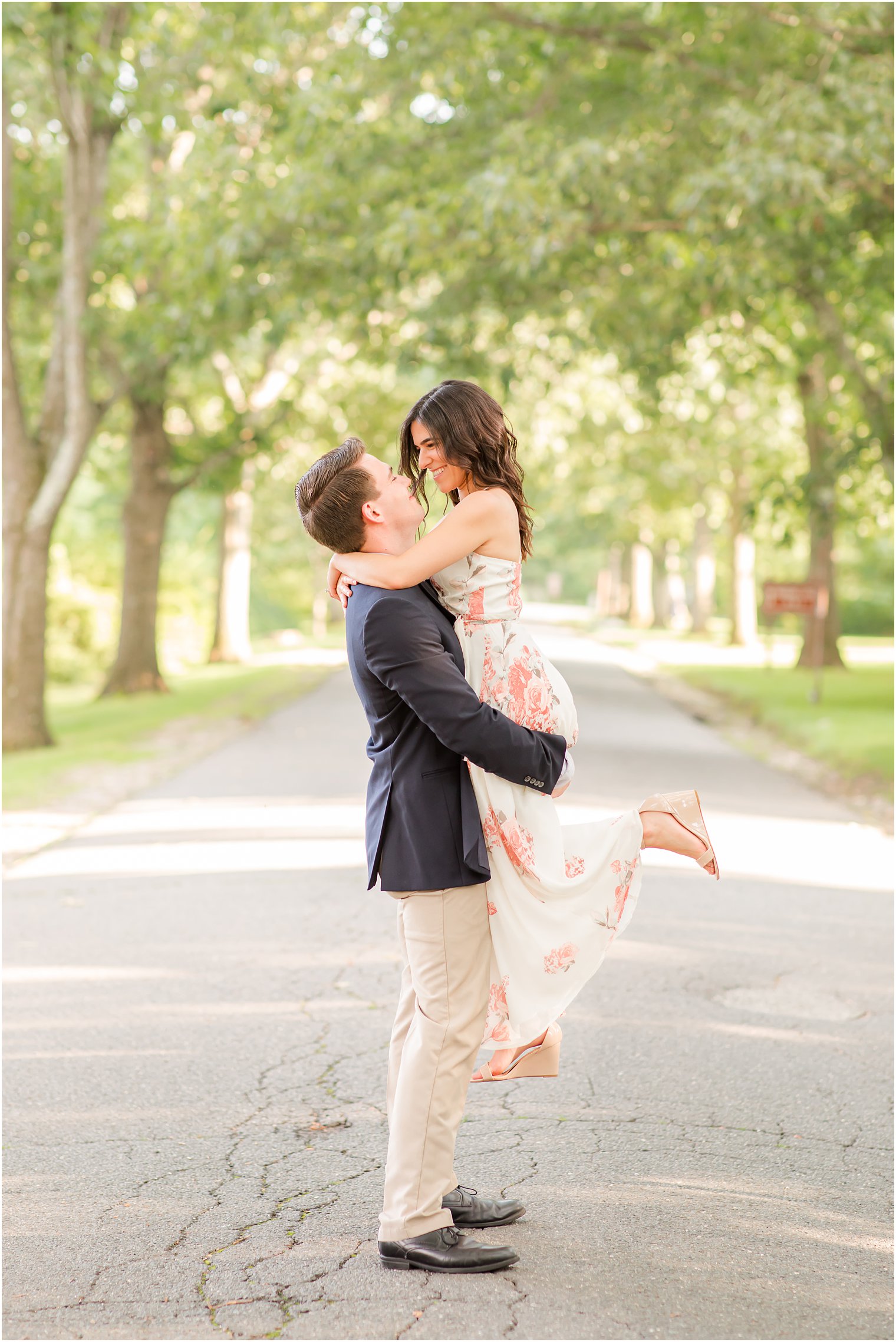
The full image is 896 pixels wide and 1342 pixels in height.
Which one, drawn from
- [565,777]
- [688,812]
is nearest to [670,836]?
[688,812]

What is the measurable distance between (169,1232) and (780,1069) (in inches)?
100

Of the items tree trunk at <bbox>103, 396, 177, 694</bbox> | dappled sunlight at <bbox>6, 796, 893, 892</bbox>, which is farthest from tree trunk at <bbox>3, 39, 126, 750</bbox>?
tree trunk at <bbox>103, 396, 177, 694</bbox>

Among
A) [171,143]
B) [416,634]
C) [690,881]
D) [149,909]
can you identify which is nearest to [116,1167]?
[416,634]

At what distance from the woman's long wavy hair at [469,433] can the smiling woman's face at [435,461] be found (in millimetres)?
14

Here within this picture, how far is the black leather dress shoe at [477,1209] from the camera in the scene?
3.57 meters

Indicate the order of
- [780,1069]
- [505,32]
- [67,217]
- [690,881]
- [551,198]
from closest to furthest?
[780,1069]
[690,881]
[551,198]
[505,32]
[67,217]

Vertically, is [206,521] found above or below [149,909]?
above

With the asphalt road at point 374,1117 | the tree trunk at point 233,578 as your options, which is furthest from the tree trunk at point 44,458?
the tree trunk at point 233,578

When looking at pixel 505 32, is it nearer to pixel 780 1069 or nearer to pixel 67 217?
pixel 67 217

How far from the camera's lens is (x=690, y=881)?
8664 mm

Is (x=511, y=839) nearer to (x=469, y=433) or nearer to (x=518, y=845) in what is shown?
(x=518, y=845)

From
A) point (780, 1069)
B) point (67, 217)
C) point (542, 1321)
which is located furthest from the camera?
point (67, 217)

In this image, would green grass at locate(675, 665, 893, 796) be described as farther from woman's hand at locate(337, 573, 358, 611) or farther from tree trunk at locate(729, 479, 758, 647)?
woman's hand at locate(337, 573, 358, 611)

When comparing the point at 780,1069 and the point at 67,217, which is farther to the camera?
the point at 67,217
